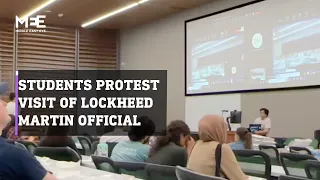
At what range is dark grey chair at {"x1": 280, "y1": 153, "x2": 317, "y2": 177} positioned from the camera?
3.00 metres

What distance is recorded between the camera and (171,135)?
11.4ft

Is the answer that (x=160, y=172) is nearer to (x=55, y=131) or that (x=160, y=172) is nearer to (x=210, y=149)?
(x=210, y=149)

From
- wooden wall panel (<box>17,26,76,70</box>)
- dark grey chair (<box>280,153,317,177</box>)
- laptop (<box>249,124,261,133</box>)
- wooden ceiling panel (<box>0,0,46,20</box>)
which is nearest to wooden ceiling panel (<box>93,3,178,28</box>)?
wooden wall panel (<box>17,26,76,70</box>)

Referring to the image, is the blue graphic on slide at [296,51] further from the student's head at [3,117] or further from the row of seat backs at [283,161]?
the student's head at [3,117]

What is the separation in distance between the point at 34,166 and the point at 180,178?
559 mm

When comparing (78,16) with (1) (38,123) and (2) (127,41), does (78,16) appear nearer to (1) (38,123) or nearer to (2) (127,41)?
(2) (127,41)

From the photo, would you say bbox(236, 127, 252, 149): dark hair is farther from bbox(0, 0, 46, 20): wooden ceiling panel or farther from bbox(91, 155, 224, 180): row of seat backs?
bbox(0, 0, 46, 20): wooden ceiling panel

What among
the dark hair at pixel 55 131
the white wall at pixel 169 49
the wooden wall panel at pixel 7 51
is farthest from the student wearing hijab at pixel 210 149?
the wooden wall panel at pixel 7 51

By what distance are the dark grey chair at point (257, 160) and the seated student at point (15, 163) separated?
187 centimetres

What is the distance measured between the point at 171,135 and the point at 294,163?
35.7 inches

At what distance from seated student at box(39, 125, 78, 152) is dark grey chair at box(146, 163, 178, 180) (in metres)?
2.45

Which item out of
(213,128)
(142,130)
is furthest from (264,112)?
(213,128)

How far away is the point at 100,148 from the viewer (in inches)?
151

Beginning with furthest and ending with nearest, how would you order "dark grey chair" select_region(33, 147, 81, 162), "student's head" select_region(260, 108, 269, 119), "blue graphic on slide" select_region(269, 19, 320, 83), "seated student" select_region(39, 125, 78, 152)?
1. "student's head" select_region(260, 108, 269, 119)
2. "blue graphic on slide" select_region(269, 19, 320, 83)
3. "seated student" select_region(39, 125, 78, 152)
4. "dark grey chair" select_region(33, 147, 81, 162)
